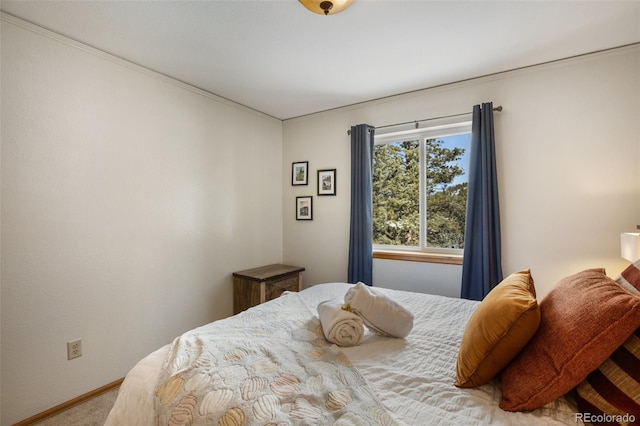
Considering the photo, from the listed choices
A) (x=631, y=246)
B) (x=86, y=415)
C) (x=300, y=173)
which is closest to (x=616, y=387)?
(x=631, y=246)

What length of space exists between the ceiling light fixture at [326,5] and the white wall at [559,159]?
1541 mm

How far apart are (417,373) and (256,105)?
3.10 metres

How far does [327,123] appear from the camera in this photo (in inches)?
140

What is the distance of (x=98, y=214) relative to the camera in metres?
2.20

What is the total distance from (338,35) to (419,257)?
6.93ft

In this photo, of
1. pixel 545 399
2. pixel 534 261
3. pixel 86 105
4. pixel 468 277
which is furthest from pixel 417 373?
pixel 86 105

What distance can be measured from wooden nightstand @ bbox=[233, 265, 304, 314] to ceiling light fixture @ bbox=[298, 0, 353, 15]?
2.31 m

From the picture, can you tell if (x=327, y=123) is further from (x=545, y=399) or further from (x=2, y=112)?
(x=545, y=399)

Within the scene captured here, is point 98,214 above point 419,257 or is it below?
above

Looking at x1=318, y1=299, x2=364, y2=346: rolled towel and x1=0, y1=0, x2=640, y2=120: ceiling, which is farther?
x1=0, y1=0, x2=640, y2=120: ceiling

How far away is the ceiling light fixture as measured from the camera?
166cm

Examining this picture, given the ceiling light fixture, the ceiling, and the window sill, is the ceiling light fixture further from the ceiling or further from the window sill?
the window sill

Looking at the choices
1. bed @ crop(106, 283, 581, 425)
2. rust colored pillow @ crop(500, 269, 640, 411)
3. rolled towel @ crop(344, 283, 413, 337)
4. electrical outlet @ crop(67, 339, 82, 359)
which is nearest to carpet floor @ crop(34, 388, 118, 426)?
electrical outlet @ crop(67, 339, 82, 359)

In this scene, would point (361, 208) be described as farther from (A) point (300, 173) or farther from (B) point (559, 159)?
(B) point (559, 159)
